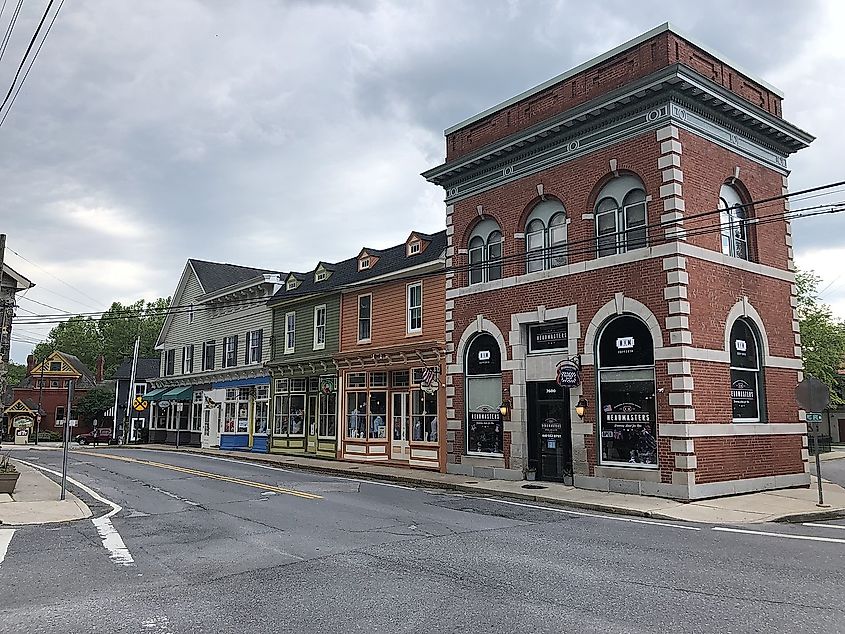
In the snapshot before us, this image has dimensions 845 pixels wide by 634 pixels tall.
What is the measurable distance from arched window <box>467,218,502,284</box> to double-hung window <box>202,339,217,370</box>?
2150cm

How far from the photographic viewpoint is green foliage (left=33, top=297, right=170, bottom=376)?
296 feet

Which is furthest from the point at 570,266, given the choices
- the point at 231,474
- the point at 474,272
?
the point at 231,474

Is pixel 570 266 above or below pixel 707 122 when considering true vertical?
below

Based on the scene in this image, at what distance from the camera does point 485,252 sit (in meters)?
21.5

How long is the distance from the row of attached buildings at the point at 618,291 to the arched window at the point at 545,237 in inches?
2.1

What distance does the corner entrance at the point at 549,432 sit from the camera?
→ 61.2ft

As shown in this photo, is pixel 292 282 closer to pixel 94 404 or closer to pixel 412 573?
pixel 412 573

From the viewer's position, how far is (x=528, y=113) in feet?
66.4

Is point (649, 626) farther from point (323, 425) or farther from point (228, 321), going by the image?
point (228, 321)

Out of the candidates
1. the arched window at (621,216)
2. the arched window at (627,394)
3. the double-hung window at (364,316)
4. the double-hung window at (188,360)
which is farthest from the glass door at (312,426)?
the arched window at (621,216)

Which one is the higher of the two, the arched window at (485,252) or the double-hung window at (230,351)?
the arched window at (485,252)

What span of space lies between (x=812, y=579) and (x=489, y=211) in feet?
47.6

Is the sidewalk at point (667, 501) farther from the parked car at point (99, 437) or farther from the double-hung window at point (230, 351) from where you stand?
the parked car at point (99, 437)

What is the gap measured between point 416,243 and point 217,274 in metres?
20.1
